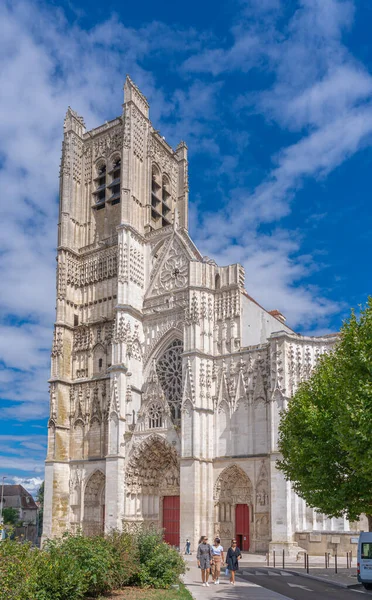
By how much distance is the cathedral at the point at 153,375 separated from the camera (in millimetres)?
30516

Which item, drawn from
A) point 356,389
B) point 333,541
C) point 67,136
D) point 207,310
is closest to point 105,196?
point 67,136

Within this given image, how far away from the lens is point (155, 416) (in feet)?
111

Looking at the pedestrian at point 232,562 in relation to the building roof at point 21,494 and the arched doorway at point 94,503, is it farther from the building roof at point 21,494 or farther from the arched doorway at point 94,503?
the building roof at point 21,494

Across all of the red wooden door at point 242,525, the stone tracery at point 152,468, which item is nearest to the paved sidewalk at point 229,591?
the red wooden door at point 242,525

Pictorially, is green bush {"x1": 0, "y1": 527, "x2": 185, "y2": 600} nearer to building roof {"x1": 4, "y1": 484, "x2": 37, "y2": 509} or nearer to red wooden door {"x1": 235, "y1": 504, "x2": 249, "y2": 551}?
red wooden door {"x1": 235, "y1": 504, "x2": 249, "y2": 551}

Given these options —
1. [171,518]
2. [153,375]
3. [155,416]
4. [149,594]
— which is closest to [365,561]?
[149,594]

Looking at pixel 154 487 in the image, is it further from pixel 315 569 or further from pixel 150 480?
pixel 315 569

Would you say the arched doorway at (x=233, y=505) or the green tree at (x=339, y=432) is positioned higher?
the green tree at (x=339, y=432)

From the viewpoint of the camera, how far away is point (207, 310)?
34.2 meters

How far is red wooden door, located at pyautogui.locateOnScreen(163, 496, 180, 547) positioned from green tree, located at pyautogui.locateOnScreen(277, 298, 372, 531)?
14.0m

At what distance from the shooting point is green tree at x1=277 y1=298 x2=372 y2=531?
564 inches

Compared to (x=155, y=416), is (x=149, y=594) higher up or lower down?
lower down

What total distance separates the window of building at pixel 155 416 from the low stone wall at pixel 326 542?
9424mm

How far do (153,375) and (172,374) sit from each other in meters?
1.15
